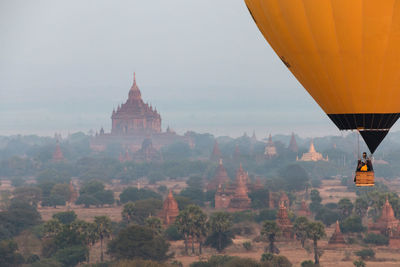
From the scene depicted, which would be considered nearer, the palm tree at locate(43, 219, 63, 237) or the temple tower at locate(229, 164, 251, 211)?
the palm tree at locate(43, 219, 63, 237)

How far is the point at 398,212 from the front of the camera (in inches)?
2916

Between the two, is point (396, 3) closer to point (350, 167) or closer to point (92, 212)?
point (92, 212)

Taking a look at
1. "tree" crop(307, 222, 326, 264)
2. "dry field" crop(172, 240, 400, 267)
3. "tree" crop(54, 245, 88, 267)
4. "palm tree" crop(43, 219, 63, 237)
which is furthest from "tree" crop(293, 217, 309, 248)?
"palm tree" crop(43, 219, 63, 237)

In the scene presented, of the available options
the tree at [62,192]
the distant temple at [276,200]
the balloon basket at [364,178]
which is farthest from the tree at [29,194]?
the balloon basket at [364,178]

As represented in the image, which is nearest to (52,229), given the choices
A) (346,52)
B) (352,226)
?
(352,226)

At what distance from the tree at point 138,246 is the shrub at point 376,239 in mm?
14105

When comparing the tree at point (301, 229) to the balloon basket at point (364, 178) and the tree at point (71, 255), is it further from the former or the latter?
the balloon basket at point (364, 178)

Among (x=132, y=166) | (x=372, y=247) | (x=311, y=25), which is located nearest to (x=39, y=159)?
(x=132, y=166)

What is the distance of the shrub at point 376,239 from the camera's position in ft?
209

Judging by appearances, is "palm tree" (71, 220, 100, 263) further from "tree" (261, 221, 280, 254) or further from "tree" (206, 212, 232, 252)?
"tree" (261, 221, 280, 254)

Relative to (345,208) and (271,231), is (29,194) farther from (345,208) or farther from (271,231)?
(271,231)

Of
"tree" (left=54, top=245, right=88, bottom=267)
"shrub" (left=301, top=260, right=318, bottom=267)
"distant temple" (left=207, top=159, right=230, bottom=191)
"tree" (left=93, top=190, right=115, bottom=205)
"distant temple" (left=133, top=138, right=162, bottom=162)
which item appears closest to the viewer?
"shrub" (left=301, top=260, right=318, bottom=267)

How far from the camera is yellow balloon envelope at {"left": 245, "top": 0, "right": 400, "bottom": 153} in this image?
2211 centimetres

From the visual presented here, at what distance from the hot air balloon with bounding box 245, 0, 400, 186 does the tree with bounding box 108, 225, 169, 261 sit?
107 ft
